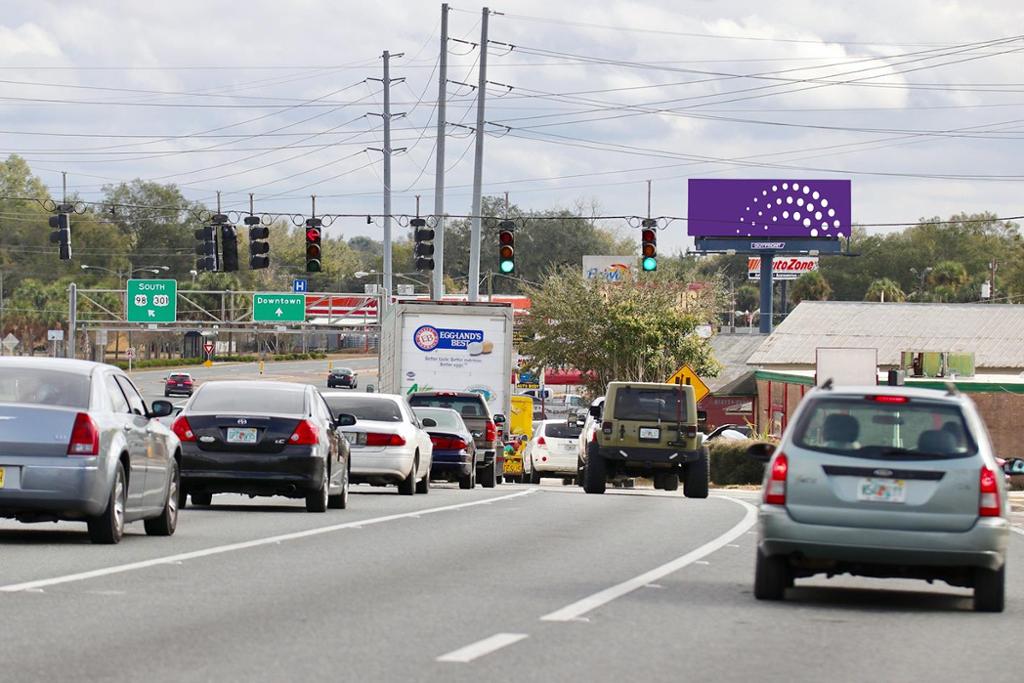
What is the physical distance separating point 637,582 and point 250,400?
893cm

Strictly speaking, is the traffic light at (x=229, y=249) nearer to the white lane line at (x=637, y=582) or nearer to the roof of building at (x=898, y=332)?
the roof of building at (x=898, y=332)

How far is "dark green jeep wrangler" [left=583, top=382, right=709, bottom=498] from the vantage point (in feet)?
107

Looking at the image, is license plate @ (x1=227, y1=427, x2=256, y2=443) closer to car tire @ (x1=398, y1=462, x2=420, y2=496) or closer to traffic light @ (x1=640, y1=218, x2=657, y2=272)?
car tire @ (x1=398, y1=462, x2=420, y2=496)

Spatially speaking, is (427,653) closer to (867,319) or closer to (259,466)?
(259,466)

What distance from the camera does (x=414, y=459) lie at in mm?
27719

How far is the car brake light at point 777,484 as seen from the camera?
12602 mm

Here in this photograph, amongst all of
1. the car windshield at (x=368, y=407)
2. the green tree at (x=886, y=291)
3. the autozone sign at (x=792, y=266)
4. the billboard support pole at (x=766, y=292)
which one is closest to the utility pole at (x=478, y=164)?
the car windshield at (x=368, y=407)

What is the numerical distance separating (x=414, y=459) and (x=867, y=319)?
145 ft

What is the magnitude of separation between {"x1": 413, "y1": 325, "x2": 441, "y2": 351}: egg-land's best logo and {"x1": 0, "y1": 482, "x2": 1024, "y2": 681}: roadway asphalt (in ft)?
73.2

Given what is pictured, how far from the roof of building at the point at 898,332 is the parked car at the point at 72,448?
5051cm

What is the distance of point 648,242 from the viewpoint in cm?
4466

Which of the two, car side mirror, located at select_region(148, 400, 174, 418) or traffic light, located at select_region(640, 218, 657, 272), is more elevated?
traffic light, located at select_region(640, 218, 657, 272)

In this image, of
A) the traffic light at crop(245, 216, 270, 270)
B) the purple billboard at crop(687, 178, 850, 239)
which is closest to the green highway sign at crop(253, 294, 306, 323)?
the purple billboard at crop(687, 178, 850, 239)

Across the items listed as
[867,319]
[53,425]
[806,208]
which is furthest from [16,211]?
[53,425]
